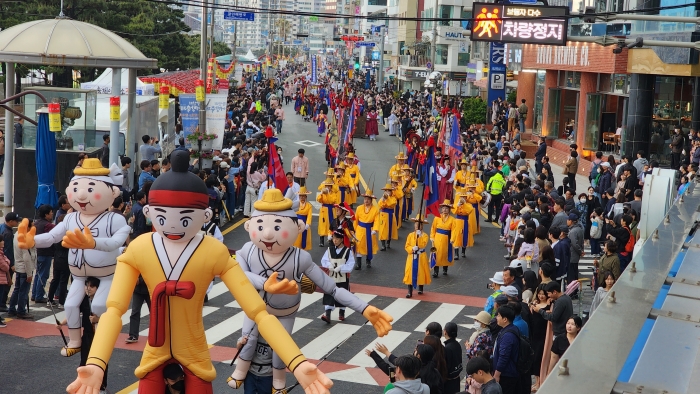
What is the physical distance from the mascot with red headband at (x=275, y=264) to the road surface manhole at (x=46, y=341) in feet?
13.7

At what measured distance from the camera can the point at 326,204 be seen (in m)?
19.2

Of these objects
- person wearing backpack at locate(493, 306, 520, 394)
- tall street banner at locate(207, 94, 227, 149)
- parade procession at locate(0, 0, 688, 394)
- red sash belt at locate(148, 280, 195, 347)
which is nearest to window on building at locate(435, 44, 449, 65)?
parade procession at locate(0, 0, 688, 394)

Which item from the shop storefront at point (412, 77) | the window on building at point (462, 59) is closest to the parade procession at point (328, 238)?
the window on building at point (462, 59)

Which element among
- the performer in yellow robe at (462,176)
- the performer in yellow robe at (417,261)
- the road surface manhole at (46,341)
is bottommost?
the road surface manhole at (46,341)

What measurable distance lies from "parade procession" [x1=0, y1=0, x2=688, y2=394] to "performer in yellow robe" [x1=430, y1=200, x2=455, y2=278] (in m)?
0.04

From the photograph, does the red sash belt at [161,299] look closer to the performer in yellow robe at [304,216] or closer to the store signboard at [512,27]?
the performer in yellow robe at [304,216]

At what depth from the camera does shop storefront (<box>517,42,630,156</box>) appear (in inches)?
1195

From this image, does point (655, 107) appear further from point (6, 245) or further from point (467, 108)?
point (6, 245)

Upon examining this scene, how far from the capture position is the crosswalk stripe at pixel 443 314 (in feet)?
45.3

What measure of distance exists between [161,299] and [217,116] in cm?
1941

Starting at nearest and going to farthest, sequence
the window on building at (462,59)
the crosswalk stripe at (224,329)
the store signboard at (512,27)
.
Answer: the crosswalk stripe at (224,329), the store signboard at (512,27), the window on building at (462,59)

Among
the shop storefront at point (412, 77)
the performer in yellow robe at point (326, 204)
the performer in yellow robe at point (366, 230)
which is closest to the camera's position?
the performer in yellow robe at point (366, 230)

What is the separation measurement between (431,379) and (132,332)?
5.12m

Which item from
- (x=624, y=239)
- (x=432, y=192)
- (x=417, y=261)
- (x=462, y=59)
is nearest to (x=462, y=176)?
(x=432, y=192)
